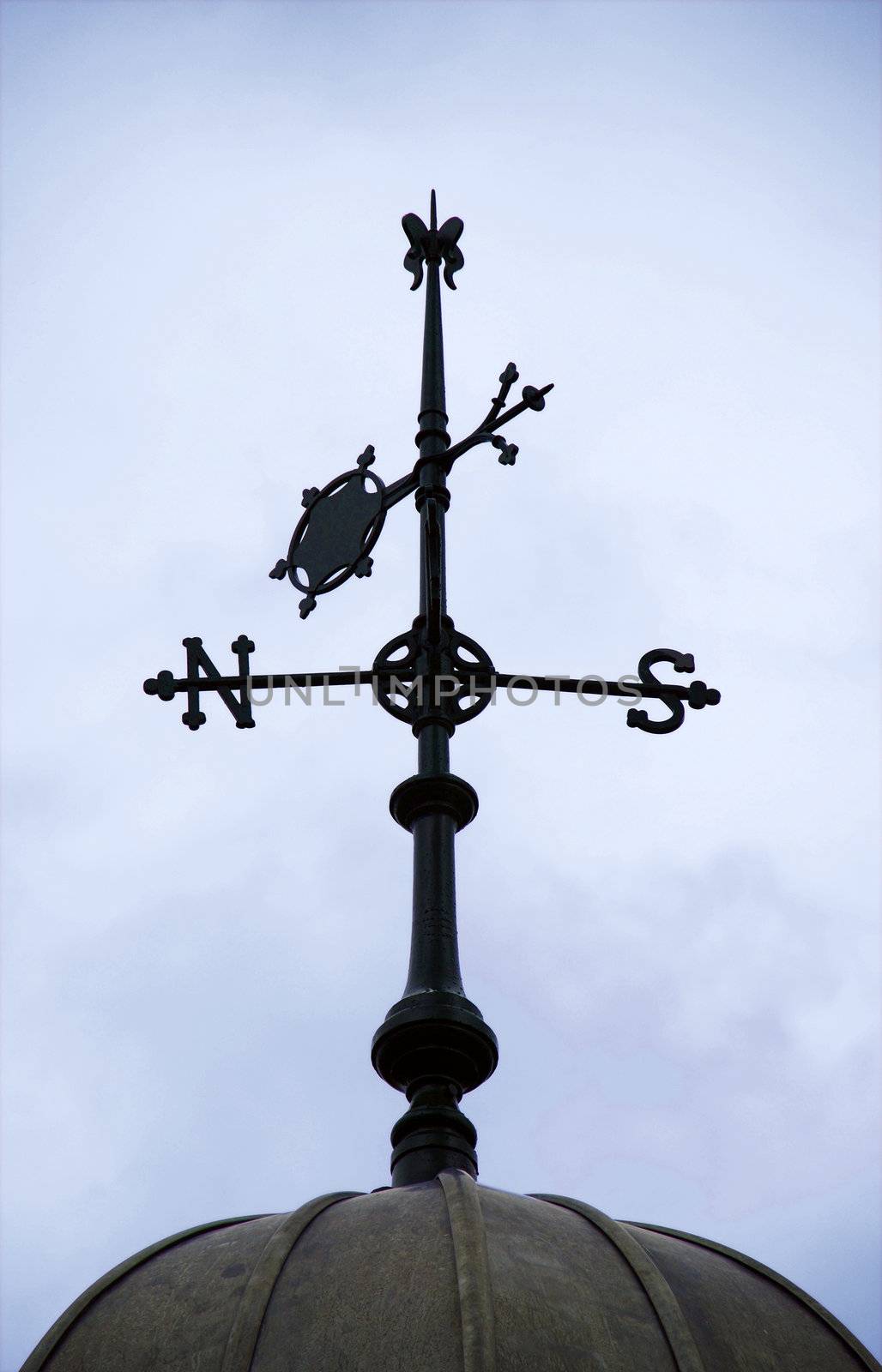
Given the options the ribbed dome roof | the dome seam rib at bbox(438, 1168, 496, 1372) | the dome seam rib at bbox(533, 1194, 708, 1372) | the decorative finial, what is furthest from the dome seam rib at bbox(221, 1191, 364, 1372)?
the decorative finial

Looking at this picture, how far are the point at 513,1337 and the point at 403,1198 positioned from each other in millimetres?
995

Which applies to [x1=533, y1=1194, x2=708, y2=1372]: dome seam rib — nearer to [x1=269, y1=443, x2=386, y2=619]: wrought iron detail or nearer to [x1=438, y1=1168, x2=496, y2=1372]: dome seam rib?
[x1=438, y1=1168, x2=496, y2=1372]: dome seam rib

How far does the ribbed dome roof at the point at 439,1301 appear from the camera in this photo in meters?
6.43

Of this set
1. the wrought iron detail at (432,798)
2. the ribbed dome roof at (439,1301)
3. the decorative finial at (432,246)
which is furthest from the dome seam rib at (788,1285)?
the decorative finial at (432,246)

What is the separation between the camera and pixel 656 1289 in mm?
6930

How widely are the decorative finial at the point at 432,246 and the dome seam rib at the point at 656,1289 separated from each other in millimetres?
5865

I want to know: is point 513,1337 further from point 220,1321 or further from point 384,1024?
point 384,1024

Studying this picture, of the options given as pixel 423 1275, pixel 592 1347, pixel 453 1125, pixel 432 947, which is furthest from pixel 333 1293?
pixel 432 947

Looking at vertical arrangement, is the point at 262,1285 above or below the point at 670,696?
below

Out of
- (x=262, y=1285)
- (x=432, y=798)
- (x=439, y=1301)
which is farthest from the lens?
(x=432, y=798)

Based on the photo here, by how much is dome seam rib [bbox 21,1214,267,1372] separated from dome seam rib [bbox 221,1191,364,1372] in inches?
11.9

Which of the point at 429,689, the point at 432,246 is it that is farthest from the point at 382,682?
the point at 432,246

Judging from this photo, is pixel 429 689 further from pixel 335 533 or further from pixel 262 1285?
pixel 262 1285

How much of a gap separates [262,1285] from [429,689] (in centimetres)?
342
